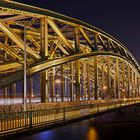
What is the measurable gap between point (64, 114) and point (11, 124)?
8.01m

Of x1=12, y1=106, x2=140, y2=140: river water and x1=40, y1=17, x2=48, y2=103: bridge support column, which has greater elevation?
x1=40, y1=17, x2=48, y2=103: bridge support column

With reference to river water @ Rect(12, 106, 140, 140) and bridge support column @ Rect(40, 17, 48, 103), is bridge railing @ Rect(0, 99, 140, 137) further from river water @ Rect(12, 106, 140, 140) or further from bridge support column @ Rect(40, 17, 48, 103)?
river water @ Rect(12, 106, 140, 140)

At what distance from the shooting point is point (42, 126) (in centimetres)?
2672

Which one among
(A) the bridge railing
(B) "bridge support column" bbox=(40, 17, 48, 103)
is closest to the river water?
(B) "bridge support column" bbox=(40, 17, 48, 103)

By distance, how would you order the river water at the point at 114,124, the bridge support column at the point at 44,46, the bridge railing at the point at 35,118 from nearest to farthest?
the bridge railing at the point at 35,118 → the bridge support column at the point at 44,46 → the river water at the point at 114,124

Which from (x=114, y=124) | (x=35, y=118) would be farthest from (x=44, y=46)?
(x=114, y=124)

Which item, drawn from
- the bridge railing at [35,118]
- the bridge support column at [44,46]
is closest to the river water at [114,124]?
the bridge support column at [44,46]

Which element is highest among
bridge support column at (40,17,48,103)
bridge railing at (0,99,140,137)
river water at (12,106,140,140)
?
bridge support column at (40,17,48,103)

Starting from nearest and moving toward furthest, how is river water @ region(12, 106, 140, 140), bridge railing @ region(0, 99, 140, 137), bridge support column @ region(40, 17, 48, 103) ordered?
bridge railing @ region(0, 99, 140, 137), bridge support column @ region(40, 17, 48, 103), river water @ region(12, 106, 140, 140)

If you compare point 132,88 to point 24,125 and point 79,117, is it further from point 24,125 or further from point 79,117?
→ point 24,125

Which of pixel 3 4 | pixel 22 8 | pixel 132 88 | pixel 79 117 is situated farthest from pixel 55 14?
pixel 132 88

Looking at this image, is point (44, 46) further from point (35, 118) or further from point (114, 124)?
point (114, 124)

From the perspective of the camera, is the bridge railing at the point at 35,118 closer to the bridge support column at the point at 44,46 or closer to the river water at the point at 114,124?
the bridge support column at the point at 44,46

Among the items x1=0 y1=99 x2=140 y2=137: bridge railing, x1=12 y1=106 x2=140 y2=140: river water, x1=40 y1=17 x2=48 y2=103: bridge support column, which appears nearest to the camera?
x1=0 y1=99 x2=140 y2=137: bridge railing
